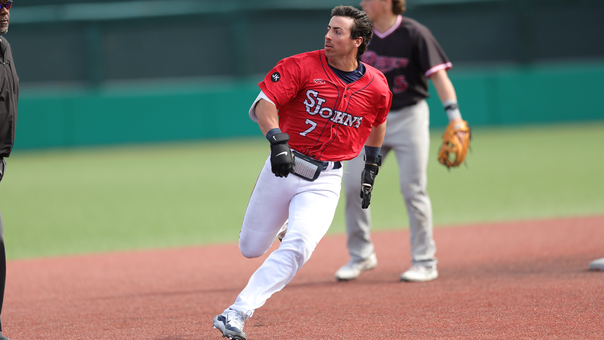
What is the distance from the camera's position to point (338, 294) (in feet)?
16.0

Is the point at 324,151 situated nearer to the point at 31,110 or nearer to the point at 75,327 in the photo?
the point at 75,327

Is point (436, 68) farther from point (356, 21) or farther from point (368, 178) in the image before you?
point (356, 21)

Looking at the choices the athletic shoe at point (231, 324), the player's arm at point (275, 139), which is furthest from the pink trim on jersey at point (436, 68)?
the athletic shoe at point (231, 324)

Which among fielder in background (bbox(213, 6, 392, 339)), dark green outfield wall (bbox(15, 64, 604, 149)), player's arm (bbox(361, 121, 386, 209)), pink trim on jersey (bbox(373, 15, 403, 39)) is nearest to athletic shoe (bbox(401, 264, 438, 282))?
player's arm (bbox(361, 121, 386, 209))

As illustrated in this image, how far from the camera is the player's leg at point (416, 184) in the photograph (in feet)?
17.2

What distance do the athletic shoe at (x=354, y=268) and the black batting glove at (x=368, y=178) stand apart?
3.76 ft

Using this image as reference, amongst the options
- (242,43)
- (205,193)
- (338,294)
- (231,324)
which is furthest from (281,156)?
(242,43)

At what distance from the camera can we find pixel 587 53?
22.5m

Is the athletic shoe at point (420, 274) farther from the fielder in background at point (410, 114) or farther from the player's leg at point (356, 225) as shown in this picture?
the player's leg at point (356, 225)

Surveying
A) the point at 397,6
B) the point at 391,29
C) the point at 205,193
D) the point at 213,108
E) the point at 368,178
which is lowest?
the point at 205,193

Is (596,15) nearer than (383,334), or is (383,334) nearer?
(383,334)

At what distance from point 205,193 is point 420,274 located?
6273 millimetres

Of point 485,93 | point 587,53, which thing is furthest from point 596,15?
point 485,93

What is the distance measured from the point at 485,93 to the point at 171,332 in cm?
1729
